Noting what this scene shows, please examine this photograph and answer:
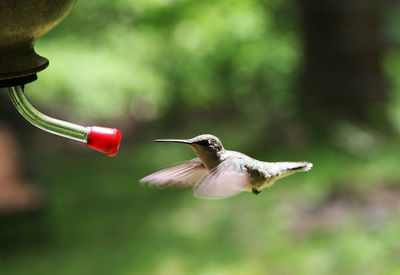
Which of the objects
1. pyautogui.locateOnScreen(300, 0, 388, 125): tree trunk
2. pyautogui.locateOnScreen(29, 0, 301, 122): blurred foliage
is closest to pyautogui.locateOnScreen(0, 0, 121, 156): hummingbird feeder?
pyautogui.locateOnScreen(29, 0, 301, 122): blurred foliage

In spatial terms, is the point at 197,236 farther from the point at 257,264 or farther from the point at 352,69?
the point at 352,69

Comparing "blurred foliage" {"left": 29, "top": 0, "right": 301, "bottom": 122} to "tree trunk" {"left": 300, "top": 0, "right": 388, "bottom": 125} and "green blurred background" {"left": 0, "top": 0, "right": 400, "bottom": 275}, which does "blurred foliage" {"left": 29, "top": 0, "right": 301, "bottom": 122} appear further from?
"tree trunk" {"left": 300, "top": 0, "right": 388, "bottom": 125}

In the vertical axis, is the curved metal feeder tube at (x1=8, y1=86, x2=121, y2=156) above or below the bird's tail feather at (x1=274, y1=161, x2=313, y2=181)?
above

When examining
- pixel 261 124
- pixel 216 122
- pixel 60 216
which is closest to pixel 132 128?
pixel 216 122

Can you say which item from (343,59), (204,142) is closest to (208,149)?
(204,142)

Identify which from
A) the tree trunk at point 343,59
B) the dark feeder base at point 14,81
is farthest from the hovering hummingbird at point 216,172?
the tree trunk at point 343,59

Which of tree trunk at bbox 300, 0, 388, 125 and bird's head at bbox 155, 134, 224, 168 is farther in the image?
A: tree trunk at bbox 300, 0, 388, 125
